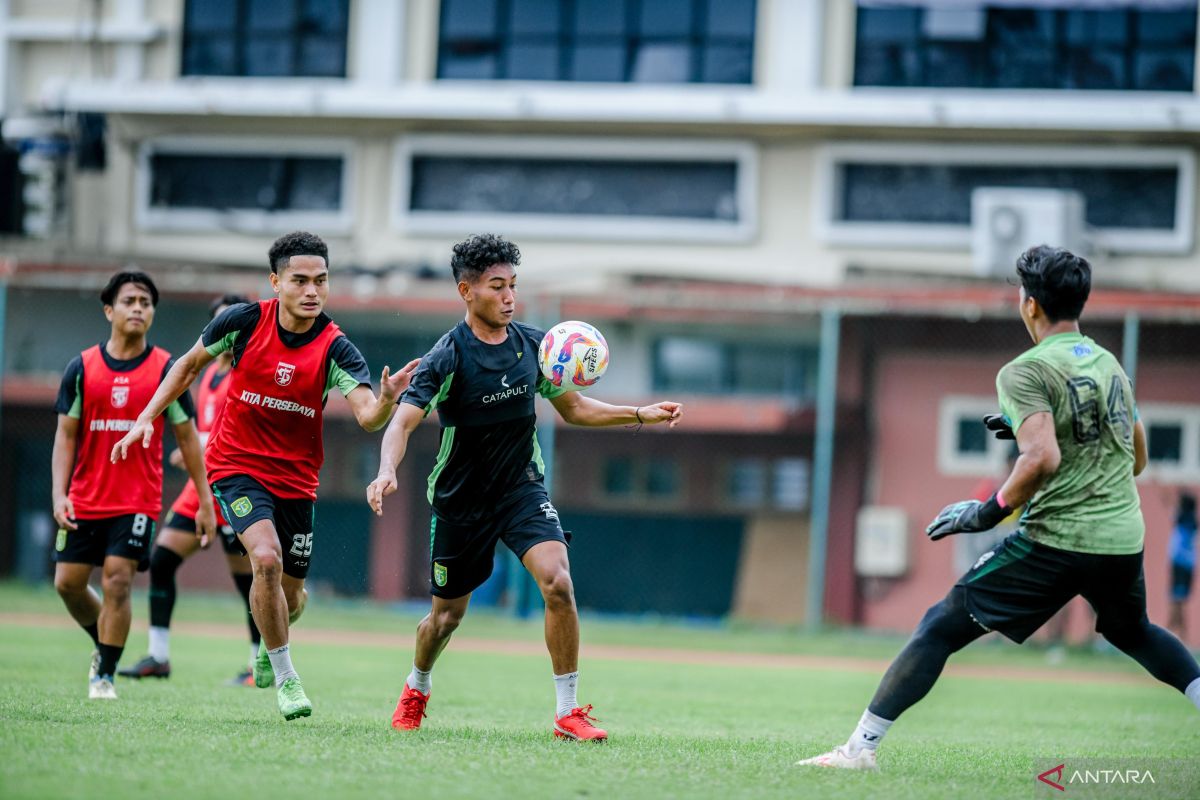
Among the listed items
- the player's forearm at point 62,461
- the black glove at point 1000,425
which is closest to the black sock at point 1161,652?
the black glove at point 1000,425

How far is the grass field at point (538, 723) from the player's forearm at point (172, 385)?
1.56 m

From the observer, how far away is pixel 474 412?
766 centimetres

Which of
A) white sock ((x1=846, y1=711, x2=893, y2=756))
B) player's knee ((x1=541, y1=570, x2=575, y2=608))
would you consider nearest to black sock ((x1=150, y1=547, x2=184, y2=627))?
player's knee ((x1=541, y1=570, x2=575, y2=608))

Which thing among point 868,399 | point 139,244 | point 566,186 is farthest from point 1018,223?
point 139,244

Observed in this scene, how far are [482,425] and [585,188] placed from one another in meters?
19.1

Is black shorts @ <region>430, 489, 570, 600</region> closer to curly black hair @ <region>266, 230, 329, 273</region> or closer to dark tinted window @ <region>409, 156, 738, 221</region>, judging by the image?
curly black hair @ <region>266, 230, 329, 273</region>

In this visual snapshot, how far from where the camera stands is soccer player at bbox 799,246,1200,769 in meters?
6.38

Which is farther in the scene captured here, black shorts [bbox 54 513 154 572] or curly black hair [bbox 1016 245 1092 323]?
black shorts [bbox 54 513 154 572]

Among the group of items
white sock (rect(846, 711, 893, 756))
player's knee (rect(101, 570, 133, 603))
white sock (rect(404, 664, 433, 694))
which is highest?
player's knee (rect(101, 570, 133, 603))

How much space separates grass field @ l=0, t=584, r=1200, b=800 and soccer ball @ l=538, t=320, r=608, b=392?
5.83 ft

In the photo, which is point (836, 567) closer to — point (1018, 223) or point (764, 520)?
point (764, 520)

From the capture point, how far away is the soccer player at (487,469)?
24.8 feet

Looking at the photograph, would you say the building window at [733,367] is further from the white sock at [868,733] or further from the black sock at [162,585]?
the white sock at [868,733]

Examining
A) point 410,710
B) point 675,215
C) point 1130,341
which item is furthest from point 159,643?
point 675,215
